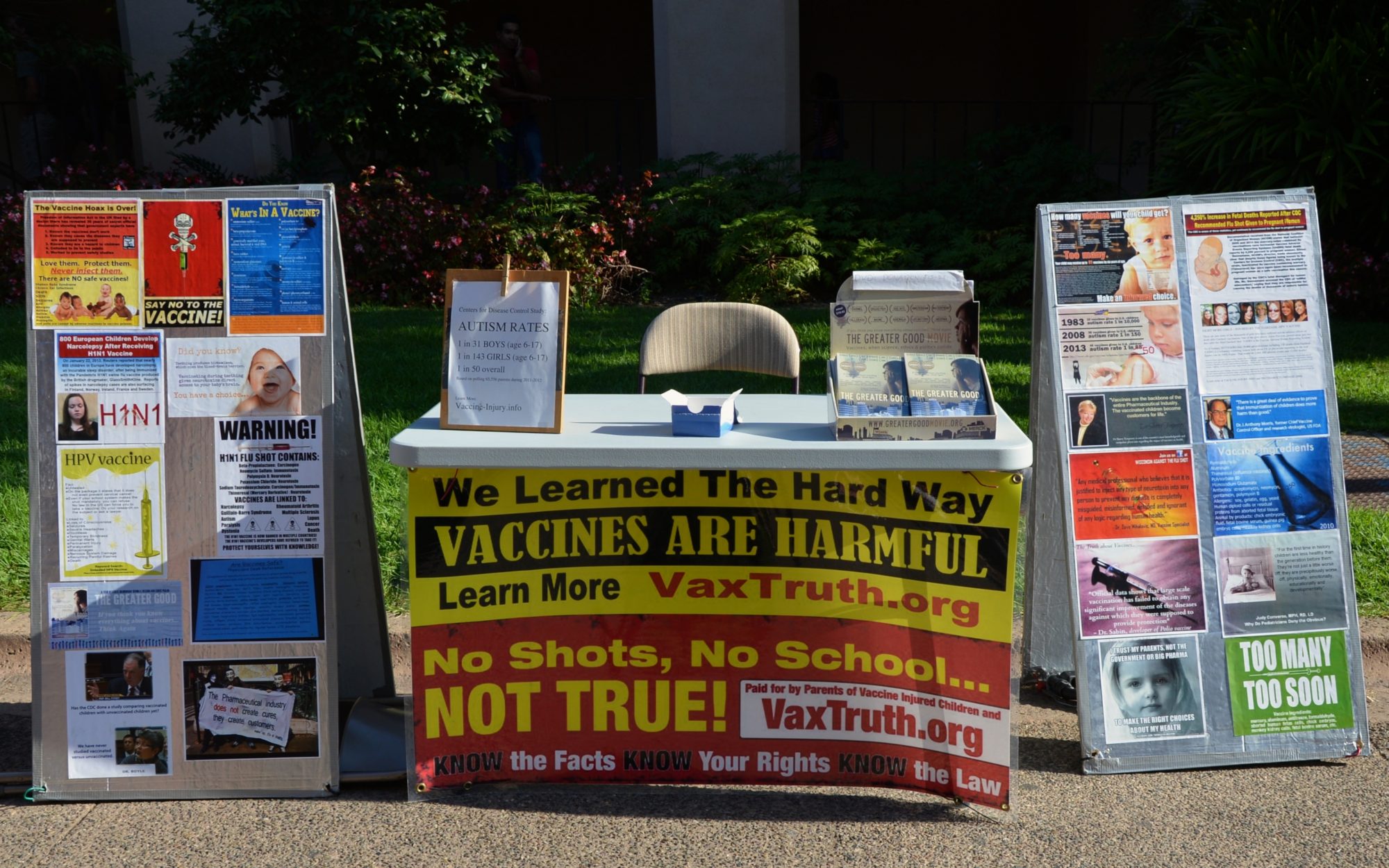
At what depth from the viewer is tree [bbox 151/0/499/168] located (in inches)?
378

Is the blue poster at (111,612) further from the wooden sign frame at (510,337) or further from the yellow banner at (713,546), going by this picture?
the wooden sign frame at (510,337)

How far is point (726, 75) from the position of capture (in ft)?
36.0

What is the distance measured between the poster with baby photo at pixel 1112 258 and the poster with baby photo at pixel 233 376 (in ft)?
6.77

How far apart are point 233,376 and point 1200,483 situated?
2591mm

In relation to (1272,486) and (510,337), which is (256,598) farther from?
(1272,486)

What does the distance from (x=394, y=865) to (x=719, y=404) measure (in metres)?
1.37

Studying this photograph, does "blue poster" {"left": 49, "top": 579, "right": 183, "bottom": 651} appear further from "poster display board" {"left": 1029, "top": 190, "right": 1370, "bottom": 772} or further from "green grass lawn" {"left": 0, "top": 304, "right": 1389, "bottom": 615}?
"poster display board" {"left": 1029, "top": 190, "right": 1370, "bottom": 772}

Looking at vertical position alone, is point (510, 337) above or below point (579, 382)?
below

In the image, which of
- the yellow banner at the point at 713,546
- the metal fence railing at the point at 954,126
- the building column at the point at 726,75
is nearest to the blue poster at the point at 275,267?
the yellow banner at the point at 713,546

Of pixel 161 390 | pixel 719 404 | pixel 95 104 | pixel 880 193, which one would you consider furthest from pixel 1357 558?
pixel 95 104

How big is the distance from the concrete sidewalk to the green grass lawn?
120 cm

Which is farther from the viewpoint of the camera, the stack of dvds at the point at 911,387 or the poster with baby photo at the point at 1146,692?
the poster with baby photo at the point at 1146,692

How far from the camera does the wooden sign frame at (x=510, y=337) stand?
Answer: 294 cm

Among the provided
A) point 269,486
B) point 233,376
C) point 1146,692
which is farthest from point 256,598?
point 1146,692
